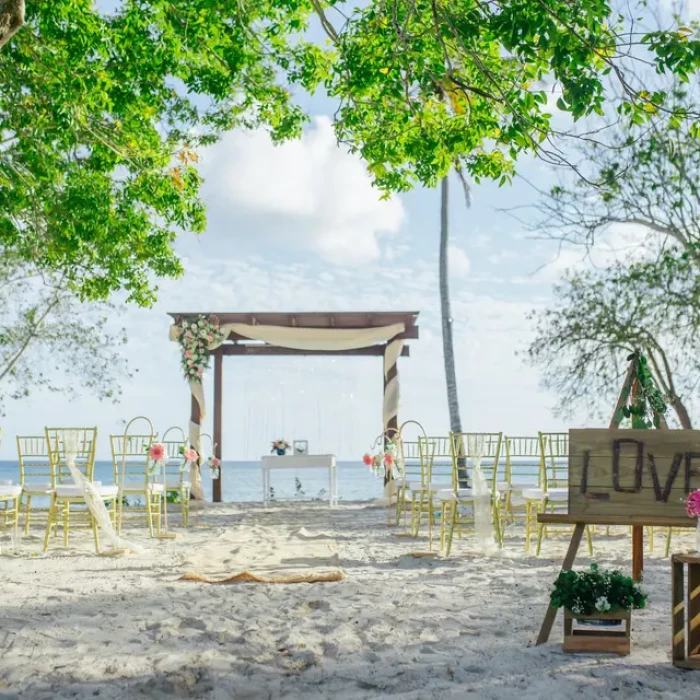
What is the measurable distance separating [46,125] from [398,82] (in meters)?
3.71

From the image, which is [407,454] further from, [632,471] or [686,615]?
[686,615]

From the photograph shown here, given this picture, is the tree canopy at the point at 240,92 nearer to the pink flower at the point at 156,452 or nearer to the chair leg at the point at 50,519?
the pink flower at the point at 156,452

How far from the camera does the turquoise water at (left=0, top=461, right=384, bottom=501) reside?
90.9 feet

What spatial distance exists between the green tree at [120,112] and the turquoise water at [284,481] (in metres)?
15.4

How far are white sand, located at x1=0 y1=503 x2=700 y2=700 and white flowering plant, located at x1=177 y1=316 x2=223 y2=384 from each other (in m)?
6.06

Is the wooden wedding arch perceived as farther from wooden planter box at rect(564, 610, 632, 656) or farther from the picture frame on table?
wooden planter box at rect(564, 610, 632, 656)

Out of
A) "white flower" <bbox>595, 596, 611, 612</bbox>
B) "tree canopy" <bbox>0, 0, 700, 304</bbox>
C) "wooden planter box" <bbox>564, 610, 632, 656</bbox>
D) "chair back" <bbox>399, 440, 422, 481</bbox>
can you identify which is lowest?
"wooden planter box" <bbox>564, 610, 632, 656</bbox>

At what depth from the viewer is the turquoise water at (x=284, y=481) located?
90.9 ft

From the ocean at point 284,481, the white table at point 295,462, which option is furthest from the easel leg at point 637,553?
the ocean at point 284,481

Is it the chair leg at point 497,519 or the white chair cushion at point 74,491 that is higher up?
the white chair cushion at point 74,491

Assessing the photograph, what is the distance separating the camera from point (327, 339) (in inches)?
528

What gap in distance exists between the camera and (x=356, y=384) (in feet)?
46.3

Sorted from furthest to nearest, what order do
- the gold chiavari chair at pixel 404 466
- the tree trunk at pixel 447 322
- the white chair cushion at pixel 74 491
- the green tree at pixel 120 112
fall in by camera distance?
the tree trunk at pixel 447 322, the gold chiavari chair at pixel 404 466, the white chair cushion at pixel 74 491, the green tree at pixel 120 112

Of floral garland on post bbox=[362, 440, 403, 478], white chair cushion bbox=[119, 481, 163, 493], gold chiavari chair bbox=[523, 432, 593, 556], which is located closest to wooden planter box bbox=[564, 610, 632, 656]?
gold chiavari chair bbox=[523, 432, 593, 556]
